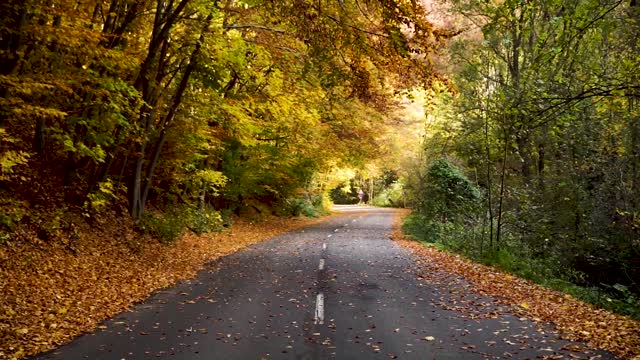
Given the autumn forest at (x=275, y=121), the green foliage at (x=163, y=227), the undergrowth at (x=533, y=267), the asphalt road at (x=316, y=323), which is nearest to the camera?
the asphalt road at (x=316, y=323)

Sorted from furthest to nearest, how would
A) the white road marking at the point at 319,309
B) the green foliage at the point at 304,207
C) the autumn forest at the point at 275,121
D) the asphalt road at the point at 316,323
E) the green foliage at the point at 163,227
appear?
the green foliage at the point at 304,207 → the green foliage at the point at 163,227 → the autumn forest at the point at 275,121 → the white road marking at the point at 319,309 → the asphalt road at the point at 316,323

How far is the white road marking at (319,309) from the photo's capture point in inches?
317

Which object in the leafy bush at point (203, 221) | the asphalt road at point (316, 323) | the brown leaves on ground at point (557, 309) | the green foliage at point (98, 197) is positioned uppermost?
the green foliage at point (98, 197)

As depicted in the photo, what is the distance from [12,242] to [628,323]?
10929 millimetres

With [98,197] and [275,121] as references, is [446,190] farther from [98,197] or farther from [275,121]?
[98,197]

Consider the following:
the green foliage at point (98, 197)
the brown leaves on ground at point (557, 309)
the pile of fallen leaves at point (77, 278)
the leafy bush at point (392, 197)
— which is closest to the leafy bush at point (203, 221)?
the pile of fallen leaves at point (77, 278)

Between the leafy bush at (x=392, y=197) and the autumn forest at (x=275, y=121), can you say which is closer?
the autumn forest at (x=275, y=121)

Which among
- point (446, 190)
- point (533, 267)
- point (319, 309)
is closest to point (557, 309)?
point (319, 309)

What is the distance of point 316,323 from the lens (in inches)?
310

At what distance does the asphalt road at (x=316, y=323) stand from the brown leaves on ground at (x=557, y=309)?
1.32 feet

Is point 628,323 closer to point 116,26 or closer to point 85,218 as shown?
point 85,218

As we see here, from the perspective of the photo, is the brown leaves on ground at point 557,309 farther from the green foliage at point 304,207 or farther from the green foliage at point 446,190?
the green foliage at point 304,207

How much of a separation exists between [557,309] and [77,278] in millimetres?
9071

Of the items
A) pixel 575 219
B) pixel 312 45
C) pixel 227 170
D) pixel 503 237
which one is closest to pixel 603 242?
pixel 575 219
